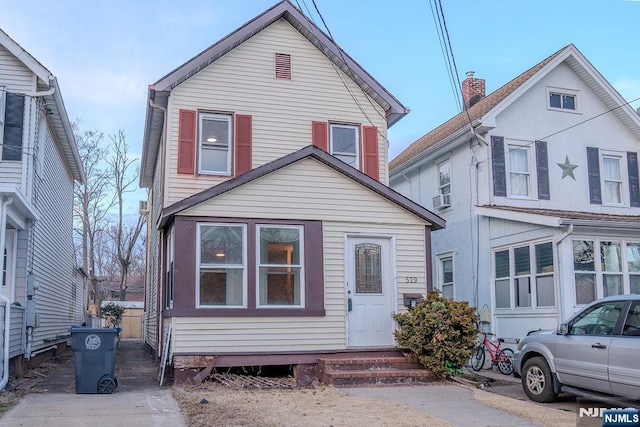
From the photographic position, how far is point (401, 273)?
12.1m

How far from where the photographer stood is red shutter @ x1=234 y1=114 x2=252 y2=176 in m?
13.5

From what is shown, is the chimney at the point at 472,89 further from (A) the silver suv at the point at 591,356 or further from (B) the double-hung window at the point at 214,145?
(A) the silver suv at the point at 591,356

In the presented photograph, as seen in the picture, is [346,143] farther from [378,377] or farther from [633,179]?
[633,179]

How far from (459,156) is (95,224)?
88.2 ft

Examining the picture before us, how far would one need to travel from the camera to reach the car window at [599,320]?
8.23 m

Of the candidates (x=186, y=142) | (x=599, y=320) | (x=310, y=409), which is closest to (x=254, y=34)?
(x=186, y=142)

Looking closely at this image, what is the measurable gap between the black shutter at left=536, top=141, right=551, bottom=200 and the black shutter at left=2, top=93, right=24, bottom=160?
41.1ft

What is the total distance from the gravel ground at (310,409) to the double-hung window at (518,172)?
7.61m

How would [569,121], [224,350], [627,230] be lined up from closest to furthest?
[224,350]
[627,230]
[569,121]

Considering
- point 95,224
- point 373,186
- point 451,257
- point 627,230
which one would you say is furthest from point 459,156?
point 95,224

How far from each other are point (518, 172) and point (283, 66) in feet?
22.5

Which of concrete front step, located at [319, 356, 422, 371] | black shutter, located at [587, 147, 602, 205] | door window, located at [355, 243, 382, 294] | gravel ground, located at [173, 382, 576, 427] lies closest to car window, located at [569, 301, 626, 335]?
gravel ground, located at [173, 382, 576, 427]

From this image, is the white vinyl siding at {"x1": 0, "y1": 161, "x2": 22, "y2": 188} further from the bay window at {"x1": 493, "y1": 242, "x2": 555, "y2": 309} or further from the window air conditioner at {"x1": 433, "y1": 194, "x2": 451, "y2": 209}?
the bay window at {"x1": 493, "y1": 242, "x2": 555, "y2": 309}

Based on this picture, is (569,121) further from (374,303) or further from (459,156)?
(374,303)
